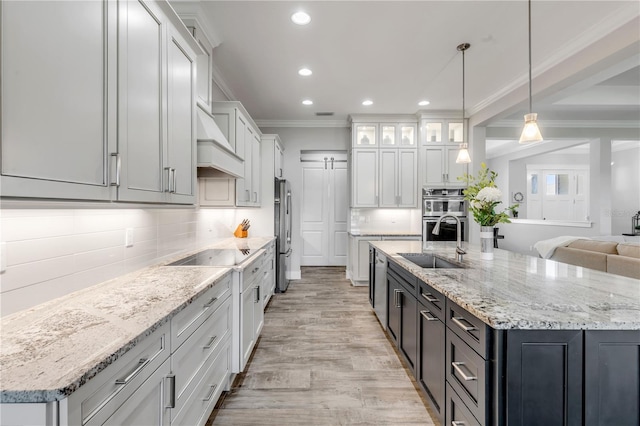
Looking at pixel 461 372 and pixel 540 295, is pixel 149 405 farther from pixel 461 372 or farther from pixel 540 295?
pixel 540 295

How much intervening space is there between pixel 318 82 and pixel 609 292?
3.53 m

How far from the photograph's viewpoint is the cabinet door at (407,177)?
534 centimetres

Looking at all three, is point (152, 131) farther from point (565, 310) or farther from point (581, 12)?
point (581, 12)

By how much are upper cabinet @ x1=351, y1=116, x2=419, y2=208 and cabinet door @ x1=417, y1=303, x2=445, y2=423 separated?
3.44m

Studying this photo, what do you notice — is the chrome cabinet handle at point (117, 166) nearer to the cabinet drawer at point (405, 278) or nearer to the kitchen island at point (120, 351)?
the kitchen island at point (120, 351)

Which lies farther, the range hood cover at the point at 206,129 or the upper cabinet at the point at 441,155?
the upper cabinet at the point at 441,155

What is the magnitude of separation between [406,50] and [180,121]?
246 cm

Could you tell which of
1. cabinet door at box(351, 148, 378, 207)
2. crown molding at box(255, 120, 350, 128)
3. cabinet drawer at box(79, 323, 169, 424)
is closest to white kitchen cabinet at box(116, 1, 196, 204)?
cabinet drawer at box(79, 323, 169, 424)

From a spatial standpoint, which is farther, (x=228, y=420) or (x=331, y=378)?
(x=331, y=378)

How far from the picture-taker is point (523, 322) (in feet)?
3.72

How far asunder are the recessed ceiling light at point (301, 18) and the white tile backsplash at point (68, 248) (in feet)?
6.37

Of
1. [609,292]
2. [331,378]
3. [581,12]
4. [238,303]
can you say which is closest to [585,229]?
[581,12]

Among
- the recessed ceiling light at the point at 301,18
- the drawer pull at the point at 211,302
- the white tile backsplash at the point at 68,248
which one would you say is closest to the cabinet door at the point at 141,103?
the white tile backsplash at the point at 68,248

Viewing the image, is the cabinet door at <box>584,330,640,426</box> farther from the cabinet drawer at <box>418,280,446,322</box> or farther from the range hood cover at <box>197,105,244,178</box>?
the range hood cover at <box>197,105,244,178</box>
